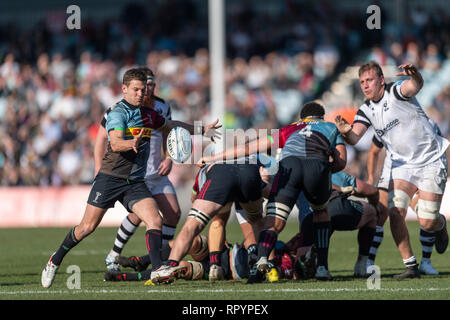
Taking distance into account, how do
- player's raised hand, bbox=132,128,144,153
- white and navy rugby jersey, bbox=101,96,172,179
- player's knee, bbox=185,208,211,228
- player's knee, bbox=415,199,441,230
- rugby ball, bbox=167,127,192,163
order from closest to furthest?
player's raised hand, bbox=132,128,144,153 → player's knee, bbox=185,208,211,228 → rugby ball, bbox=167,127,192,163 → player's knee, bbox=415,199,441,230 → white and navy rugby jersey, bbox=101,96,172,179

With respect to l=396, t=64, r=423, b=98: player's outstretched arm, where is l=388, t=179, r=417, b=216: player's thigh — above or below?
below

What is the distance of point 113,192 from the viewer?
8594 mm

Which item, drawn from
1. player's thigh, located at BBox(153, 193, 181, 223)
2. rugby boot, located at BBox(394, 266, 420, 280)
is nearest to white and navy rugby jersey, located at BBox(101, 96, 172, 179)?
player's thigh, located at BBox(153, 193, 181, 223)

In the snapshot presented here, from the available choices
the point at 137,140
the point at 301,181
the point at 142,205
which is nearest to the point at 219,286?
the point at 142,205

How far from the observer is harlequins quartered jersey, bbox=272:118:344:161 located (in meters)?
8.88

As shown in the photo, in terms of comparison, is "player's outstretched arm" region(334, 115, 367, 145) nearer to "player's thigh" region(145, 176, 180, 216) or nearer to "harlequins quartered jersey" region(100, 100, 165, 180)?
"harlequins quartered jersey" region(100, 100, 165, 180)

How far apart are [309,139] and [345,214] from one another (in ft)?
4.05

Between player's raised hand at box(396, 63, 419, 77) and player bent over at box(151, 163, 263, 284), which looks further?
player's raised hand at box(396, 63, 419, 77)

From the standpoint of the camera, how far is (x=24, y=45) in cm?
2706

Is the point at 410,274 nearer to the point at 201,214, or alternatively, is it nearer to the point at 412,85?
the point at 412,85

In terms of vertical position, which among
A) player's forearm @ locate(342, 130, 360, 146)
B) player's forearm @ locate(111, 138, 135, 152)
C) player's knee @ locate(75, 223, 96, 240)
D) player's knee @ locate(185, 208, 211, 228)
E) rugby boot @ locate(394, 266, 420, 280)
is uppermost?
player's forearm @ locate(342, 130, 360, 146)

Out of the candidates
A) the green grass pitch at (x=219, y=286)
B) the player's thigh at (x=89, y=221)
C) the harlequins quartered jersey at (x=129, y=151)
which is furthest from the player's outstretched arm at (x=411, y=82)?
the player's thigh at (x=89, y=221)

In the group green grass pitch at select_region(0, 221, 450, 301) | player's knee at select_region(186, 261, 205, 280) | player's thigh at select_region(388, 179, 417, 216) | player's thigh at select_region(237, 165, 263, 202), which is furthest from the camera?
player's thigh at select_region(388, 179, 417, 216)

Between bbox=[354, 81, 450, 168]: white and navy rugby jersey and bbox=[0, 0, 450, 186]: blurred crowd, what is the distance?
11.0m
